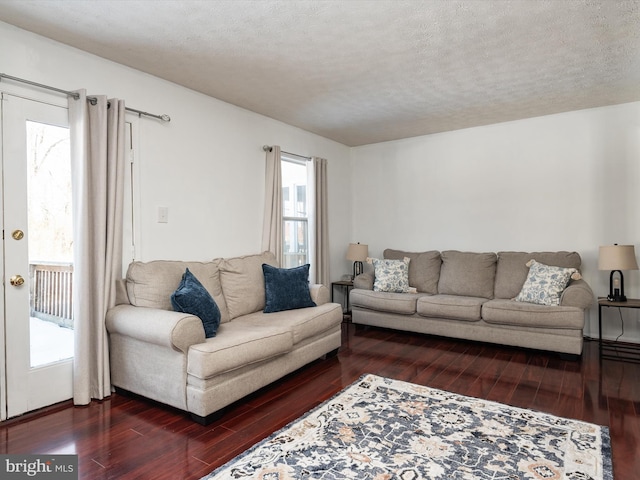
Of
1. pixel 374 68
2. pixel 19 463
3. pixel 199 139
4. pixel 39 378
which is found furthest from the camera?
pixel 199 139

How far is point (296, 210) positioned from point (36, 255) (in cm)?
303

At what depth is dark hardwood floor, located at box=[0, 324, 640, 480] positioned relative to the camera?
84.7 inches

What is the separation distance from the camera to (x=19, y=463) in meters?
2.04

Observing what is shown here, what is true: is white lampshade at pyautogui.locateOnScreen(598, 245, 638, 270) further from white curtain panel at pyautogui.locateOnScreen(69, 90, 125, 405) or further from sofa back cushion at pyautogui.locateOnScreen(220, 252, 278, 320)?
white curtain panel at pyautogui.locateOnScreen(69, 90, 125, 405)

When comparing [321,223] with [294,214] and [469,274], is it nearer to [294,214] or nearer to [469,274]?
[294,214]

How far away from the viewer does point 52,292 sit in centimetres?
284

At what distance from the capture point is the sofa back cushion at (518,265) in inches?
172

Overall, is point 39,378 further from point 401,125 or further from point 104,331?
point 401,125

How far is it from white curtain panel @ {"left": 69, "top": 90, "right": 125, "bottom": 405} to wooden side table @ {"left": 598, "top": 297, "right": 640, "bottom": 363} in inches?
167

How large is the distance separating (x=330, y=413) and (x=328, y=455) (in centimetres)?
50

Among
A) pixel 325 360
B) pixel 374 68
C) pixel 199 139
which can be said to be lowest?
pixel 325 360

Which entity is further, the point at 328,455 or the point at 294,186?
the point at 294,186

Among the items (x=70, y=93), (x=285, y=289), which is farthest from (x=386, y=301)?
(x=70, y=93)

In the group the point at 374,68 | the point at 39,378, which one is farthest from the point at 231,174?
the point at 39,378
